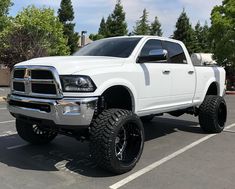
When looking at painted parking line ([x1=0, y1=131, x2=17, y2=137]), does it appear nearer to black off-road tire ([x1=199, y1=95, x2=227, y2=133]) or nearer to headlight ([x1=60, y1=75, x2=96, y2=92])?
headlight ([x1=60, y1=75, x2=96, y2=92])

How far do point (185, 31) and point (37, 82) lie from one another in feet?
169

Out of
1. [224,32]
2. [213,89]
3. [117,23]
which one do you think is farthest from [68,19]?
[213,89]

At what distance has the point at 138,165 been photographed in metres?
6.02

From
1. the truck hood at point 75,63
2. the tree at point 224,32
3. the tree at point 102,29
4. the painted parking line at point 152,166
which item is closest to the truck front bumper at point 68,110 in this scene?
the truck hood at point 75,63

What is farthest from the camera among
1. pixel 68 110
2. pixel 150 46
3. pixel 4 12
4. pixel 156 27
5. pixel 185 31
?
pixel 156 27

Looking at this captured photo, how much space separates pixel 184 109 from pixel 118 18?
137 feet

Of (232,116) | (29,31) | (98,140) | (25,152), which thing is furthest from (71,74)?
(29,31)

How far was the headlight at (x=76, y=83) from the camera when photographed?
5.34 m

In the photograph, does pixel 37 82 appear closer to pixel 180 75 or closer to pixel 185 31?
pixel 180 75

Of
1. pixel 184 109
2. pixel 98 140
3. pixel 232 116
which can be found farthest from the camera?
pixel 232 116

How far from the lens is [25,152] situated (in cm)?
677

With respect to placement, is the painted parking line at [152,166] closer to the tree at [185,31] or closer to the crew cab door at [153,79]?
the crew cab door at [153,79]

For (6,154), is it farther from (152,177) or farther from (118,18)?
(118,18)

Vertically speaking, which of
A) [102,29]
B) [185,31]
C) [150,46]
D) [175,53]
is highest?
[102,29]
